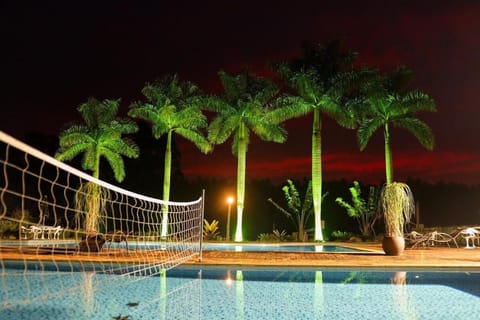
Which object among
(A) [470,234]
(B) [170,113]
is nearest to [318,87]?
(B) [170,113]

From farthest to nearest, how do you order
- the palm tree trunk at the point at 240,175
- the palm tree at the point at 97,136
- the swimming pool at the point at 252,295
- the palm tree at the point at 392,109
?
1. the palm tree at the point at 97,136
2. the palm tree trunk at the point at 240,175
3. the palm tree at the point at 392,109
4. the swimming pool at the point at 252,295

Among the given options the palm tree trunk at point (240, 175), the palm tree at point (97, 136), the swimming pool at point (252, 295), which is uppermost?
the palm tree at point (97, 136)

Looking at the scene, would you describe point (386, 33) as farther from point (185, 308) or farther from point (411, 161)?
point (185, 308)

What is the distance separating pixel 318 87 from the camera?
24.3 m

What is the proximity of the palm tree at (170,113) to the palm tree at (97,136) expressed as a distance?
5.13 ft

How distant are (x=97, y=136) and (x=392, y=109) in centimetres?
1526

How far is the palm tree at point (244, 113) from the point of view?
25141 mm

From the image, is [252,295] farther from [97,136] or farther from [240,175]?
[97,136]

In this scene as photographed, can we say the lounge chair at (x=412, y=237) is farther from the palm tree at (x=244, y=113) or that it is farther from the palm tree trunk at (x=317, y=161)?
the palm tree at (x=244, y=113)

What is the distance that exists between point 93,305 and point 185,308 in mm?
1223

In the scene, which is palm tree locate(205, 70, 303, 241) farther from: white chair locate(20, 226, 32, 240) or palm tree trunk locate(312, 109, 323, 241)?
white chair locate(20, 226, 32, 240)

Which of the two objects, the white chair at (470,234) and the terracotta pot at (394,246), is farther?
the white chair at (470,234)

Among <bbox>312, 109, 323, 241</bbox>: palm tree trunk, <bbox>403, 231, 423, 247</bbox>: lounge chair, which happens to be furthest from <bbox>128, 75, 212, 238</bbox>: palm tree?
<bbox>403, 231, 423, 247</bbox>: lounge chair

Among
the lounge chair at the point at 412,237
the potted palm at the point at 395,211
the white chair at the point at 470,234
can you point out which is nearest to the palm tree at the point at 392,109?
the white chair at the point at 470,234
